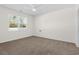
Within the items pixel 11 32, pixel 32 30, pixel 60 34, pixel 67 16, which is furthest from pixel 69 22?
pixel 11 32

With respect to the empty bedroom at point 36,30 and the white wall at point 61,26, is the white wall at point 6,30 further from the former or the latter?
the white wall at point 61,26

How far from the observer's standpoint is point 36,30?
4.08 metres

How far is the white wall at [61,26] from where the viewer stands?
160 inches

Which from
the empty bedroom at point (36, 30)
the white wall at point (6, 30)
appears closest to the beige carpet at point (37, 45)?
the empty bedroom at point (36, 30)

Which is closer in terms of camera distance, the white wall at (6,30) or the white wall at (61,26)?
the white wall at (6,30)

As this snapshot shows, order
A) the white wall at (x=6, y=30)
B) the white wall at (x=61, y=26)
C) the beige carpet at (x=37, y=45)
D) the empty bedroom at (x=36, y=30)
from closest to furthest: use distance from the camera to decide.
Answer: the beige carpet at (x=37, y=45) → the empty bedroom at (x=36, y=30) → the white wall at (x=6, y=30) → the white wall at (x=61, y=26)

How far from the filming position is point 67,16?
4316mm

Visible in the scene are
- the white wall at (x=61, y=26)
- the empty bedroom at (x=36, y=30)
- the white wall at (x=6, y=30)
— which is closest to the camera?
the empty bedroom at (x=36, y=30)

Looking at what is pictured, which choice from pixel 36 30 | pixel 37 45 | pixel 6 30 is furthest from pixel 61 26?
pixel 6 30

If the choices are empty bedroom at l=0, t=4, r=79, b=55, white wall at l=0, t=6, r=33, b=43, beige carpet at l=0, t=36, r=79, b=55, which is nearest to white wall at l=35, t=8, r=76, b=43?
empty bedroom at l=0, t=4, r=79, b=55

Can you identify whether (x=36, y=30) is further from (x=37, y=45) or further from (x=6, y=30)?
(x=6, y=30)

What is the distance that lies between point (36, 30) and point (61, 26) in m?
1.26
